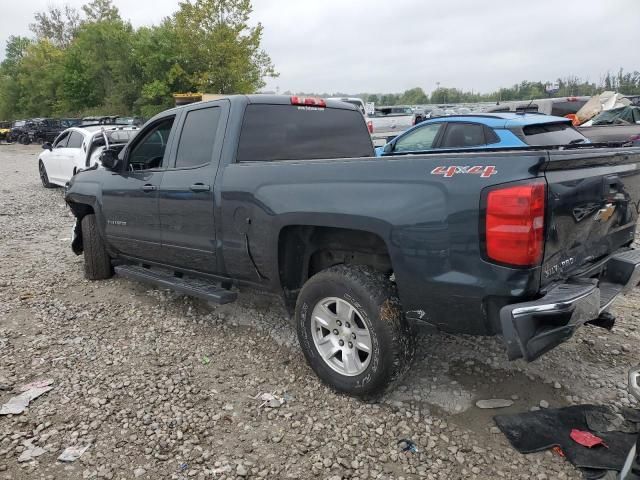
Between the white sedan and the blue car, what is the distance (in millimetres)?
6185

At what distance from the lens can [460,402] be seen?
3.09 meters

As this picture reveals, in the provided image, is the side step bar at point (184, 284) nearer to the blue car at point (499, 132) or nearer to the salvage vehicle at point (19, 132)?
the blue car at point (499, 132)

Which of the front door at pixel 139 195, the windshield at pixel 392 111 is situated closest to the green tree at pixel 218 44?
the windshield at pixel 392 111

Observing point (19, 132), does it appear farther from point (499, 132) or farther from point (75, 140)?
point (499, 132)

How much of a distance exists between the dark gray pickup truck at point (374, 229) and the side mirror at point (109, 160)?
392mm

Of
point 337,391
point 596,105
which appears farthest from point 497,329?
point 596,105

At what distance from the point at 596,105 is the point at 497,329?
48.9 ft

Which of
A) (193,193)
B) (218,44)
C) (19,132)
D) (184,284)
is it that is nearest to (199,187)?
(193,193)

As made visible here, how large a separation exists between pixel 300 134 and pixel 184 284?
1.58 meters

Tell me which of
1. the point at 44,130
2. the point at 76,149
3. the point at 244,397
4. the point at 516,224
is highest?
the point at 44,130

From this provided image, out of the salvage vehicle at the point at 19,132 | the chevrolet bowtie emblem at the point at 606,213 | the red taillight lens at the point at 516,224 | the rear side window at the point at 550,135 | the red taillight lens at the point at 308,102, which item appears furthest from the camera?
the salvage vehicle at the point at 19,132

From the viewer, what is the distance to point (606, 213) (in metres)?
2.83

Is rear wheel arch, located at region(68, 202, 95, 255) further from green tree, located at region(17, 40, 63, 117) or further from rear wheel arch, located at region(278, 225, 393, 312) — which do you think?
green tree, located at region(17, 40, 63, 117)

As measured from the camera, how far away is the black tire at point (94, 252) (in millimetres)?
5520
